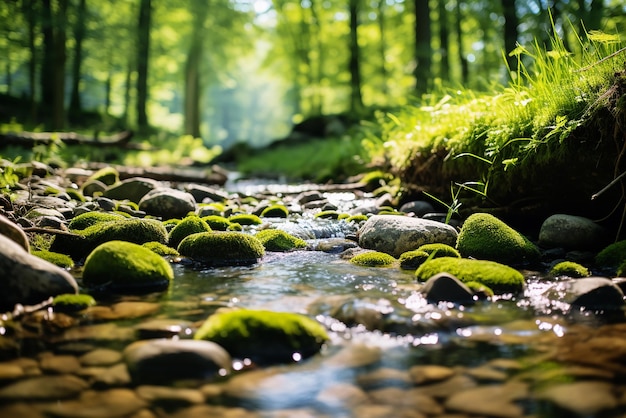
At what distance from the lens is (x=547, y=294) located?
328 cm

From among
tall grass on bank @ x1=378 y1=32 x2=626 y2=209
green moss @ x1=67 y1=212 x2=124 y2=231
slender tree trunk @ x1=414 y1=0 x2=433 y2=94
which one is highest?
slender tree trunk @ x1=414 y1=0 x2=433 y2=94

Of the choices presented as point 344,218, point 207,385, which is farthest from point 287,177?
point 207,385

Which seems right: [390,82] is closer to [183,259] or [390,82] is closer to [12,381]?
[183,259]

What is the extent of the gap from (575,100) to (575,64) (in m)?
0.39

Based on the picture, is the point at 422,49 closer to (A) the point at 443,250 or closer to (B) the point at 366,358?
(A) the point at 443,250

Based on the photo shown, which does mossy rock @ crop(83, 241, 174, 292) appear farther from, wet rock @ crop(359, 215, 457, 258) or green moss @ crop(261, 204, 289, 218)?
green moss @ crop(261, 204, 289, 218)

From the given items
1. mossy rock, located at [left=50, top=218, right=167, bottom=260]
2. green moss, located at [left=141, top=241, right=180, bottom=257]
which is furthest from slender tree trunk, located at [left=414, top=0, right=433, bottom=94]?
green moss, located at [left=141, top=241, right=180, bottom=257]

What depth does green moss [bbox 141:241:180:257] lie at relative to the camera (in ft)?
14.4

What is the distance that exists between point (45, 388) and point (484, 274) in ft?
8.51

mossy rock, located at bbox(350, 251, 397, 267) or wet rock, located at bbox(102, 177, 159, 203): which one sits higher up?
wet rock, located at bbox(102, 177, 159, 203)

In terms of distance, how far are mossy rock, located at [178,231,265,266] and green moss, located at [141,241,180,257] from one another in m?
0.08

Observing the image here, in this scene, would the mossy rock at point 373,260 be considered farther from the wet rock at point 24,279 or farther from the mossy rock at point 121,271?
the wet rock at point 24,279

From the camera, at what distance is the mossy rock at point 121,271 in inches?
133

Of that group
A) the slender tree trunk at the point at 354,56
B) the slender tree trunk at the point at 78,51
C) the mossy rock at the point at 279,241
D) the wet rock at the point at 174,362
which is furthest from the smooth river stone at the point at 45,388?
the slender tree trunk at the point at 354,56
